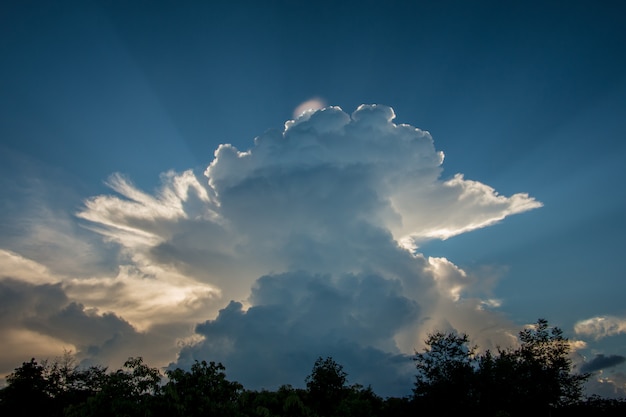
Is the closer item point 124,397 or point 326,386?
point 124,397

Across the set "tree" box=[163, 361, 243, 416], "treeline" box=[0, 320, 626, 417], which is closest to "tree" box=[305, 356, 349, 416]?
"treeline" box=[0, 320, 626, 417]

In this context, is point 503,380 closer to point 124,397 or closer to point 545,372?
point 545,372

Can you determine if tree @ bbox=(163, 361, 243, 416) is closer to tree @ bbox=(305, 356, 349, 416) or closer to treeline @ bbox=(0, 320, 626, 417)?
treeline @ bbox=(0, 320, 626, 417)

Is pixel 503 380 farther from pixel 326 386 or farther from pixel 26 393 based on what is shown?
pixel 26 393

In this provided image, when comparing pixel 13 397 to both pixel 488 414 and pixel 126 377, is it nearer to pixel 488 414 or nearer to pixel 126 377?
pixel 126 377

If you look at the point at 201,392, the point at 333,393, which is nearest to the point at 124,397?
the point at 201,392

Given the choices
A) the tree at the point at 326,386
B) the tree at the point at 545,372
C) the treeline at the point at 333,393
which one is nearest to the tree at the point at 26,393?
the treeline at the point at 333,393

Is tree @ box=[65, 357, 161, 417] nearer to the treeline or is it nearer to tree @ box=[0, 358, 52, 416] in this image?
the treeline

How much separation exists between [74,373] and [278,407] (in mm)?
45726

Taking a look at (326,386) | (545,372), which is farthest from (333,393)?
(545,372)

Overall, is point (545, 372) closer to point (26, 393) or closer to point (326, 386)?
point (326, 386)

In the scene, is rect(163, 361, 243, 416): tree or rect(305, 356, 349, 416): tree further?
rect(305, 356, 349, 416): tree

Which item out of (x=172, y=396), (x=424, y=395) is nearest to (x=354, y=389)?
(x=424, y=395)

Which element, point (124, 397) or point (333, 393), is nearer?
point (124, 397)
